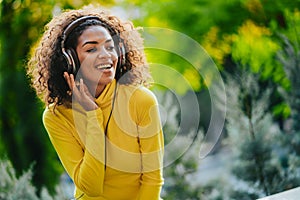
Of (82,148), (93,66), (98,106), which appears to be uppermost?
(93,66)

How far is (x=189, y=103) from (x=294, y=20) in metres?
0.70

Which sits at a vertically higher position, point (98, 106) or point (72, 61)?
point (72, 61)

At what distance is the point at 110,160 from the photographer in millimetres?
Result: 1895

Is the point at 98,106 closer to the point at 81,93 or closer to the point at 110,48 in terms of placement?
the point at 81,93

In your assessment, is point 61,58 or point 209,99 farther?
point 209,99

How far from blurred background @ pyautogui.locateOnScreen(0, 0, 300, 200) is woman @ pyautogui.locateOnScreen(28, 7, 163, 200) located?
138mm

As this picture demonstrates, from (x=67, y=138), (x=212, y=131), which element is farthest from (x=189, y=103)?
(x=67, y=138)

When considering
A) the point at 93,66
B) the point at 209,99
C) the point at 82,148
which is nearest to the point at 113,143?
the point at 82,148

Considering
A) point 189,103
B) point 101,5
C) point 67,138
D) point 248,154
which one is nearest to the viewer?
point 67,138

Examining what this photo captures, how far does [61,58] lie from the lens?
183 cm

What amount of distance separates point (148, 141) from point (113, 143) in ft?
0.38

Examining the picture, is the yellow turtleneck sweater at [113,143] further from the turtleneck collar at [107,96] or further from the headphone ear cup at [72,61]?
the headphone ear cup at [72,61]

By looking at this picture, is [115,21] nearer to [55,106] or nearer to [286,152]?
[55,106]

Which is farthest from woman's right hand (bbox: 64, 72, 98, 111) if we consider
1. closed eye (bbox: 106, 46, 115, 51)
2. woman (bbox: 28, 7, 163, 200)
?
closed eye (bbox: 106, 46, 115, 51)
